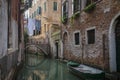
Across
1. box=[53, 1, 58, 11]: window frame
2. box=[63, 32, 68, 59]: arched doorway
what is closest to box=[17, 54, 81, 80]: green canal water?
box=[63, 32, 68, 59]: arched doorway

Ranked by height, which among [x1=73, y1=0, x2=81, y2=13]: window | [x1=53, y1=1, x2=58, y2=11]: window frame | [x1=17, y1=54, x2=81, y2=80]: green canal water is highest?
[x1=53, y1=1, x2=58, y2=11]: window frame

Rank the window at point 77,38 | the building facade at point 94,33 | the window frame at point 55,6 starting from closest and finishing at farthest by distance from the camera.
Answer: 1. the building facade at point 94,33
2. the window at point 77,38
3. the window frame at point 55,6

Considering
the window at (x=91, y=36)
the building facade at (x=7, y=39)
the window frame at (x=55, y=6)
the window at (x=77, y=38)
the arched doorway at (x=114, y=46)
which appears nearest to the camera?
the building facade at (x=7, y=39)


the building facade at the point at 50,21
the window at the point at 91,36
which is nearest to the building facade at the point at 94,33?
the window at the point at 91,36

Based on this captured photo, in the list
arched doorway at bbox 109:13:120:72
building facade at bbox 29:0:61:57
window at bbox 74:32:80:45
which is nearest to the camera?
arched doorway at bbox 109:13:120:72

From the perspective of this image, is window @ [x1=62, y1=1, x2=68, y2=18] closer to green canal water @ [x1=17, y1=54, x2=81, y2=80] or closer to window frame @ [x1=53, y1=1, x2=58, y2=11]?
green canal water @ [x1=17, y1=54, x2=81, y2=80]

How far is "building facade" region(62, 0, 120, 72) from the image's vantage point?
10586mm

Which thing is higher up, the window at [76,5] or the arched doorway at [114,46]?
the window at [76,5]

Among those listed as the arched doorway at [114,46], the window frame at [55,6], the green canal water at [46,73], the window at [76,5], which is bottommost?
the green canal water at [46,73]

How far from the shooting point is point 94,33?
1288 cm

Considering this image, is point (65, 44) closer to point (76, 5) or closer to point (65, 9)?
point (65, 9)

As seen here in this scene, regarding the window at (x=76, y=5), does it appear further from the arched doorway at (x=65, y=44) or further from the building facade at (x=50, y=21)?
the building facade at (x=50, y=21)

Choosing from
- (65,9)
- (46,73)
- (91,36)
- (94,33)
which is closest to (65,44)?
(65,9)

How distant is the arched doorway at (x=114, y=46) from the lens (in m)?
10.5
